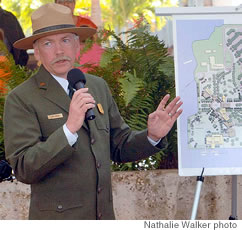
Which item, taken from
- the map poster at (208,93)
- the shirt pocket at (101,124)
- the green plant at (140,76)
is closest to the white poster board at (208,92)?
the map poster at (208,93)

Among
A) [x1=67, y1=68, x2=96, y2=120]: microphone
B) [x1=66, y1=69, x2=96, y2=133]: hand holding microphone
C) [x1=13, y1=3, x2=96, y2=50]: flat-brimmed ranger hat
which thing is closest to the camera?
[x1=66, y1=69, x2=96, y2=133]: hand holding microphone

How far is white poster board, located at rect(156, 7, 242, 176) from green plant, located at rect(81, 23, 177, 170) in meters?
1.30

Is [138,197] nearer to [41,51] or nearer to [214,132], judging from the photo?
[214,132]

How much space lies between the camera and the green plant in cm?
564

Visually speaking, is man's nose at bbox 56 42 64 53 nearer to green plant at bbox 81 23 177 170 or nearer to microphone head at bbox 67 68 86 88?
microphone head at bbox 67 68 86 88

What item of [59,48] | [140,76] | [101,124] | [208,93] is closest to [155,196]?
[140,76]

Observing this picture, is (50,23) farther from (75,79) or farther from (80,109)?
(80,109)

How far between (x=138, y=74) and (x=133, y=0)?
31232 millimetres

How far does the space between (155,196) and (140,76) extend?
1308 mm

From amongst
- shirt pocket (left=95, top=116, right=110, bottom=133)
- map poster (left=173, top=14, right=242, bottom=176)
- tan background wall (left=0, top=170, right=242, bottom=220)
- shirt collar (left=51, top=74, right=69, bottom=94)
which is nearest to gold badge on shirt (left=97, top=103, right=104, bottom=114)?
shirt pocket (left=95, top=116, right=110, bottom=133)

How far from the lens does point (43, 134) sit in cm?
336

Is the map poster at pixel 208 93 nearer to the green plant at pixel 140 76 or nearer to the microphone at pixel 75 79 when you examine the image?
the microphone at pixel 75 79

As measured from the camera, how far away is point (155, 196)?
5375 mm

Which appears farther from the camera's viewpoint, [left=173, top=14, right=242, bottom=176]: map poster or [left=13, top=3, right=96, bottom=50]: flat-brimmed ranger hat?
[left=173, top=14, right=242, bottom=176]: map poster
